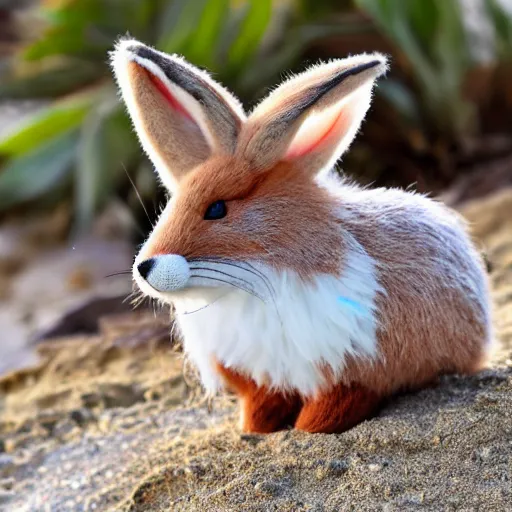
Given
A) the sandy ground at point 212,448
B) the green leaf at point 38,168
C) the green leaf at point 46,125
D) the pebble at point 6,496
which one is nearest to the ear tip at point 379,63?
the sandy ground at point 212,448

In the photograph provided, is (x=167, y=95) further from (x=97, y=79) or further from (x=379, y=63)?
(x=97, y=79)

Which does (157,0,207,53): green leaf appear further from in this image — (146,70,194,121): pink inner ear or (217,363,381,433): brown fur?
(217,363,381,433): brown fur

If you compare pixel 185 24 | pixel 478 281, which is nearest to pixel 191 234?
pixel 478 281

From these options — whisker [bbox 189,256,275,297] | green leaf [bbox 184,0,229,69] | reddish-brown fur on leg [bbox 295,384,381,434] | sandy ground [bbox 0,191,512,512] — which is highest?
green leaf [bbox 184,0,229,69]

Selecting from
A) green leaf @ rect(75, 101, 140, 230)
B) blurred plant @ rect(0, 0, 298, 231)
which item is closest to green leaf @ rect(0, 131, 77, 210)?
blurred plant @ rect(0, 0, 298, 231)

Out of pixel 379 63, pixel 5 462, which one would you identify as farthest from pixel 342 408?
pixel 5 462

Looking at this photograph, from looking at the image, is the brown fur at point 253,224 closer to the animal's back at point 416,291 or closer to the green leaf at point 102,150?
the animal's back at point 416,291

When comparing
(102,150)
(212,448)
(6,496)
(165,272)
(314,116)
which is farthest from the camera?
(102,150)
